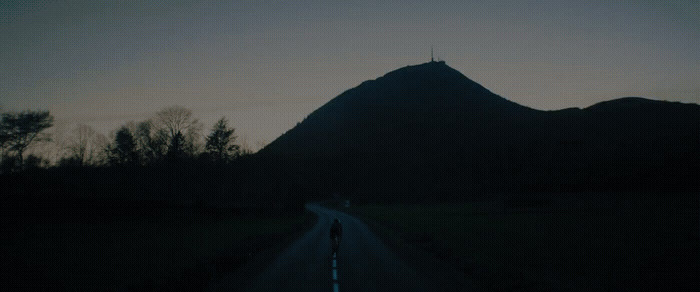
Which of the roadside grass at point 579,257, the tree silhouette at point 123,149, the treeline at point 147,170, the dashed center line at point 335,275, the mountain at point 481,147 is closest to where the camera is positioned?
the dashed center line at point 335,275

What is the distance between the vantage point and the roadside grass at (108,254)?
Answer: 11.5m

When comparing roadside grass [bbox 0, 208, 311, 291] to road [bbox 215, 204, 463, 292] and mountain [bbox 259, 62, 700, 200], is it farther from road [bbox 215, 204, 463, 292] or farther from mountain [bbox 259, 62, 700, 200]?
mountain [bbox 259, 62, 700, 200]

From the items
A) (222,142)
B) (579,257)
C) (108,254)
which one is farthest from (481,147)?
(108,254)

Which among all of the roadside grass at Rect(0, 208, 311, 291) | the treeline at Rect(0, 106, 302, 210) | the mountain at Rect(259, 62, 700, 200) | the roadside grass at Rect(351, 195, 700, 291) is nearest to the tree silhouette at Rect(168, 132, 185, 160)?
the treeline at Rect(0, 106, 302, 210)

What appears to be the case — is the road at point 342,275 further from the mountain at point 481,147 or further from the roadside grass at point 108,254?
the mountain at point 481,147

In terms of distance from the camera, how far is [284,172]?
5862 centimetres

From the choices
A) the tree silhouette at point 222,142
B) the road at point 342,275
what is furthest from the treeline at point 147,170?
the road at point 342,275

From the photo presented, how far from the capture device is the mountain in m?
75.1

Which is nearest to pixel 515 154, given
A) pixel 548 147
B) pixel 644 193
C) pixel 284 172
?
pixel 548 147

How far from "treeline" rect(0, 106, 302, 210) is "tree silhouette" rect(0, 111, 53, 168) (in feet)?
0.26

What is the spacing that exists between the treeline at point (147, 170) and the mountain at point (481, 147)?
598cm

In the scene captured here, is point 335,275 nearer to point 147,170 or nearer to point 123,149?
point 147,170

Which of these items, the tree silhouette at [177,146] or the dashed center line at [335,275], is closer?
the dashed center line at [335,275]

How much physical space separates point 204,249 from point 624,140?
119068 millimetres
